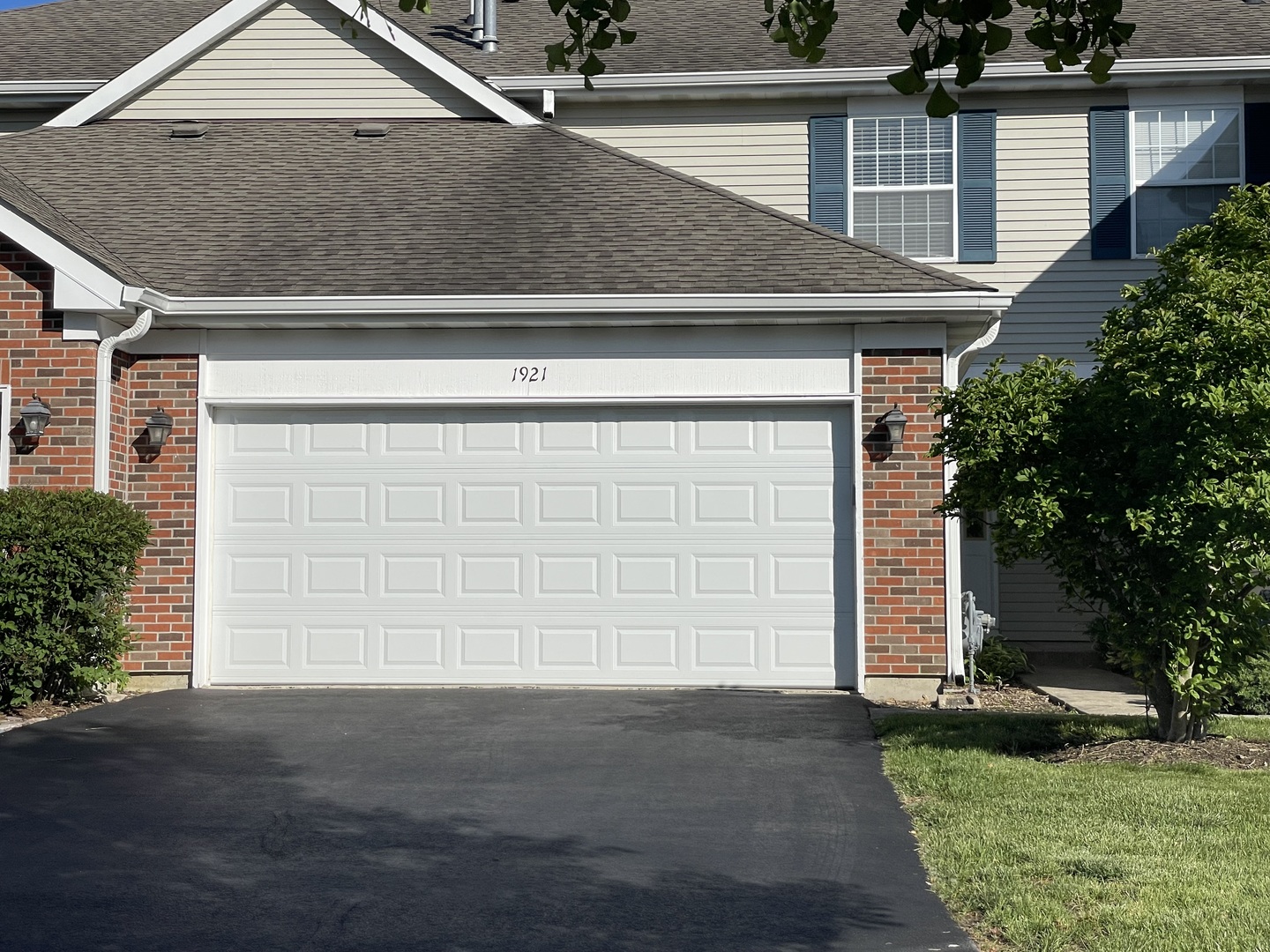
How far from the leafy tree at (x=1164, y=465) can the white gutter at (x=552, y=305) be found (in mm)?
2272

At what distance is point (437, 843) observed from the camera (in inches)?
243

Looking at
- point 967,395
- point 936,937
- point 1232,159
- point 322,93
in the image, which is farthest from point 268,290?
point 1232,159

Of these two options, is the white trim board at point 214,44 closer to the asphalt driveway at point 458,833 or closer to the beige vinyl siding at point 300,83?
the beige vinyl siding at point 300,83

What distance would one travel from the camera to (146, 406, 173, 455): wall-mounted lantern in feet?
36.7

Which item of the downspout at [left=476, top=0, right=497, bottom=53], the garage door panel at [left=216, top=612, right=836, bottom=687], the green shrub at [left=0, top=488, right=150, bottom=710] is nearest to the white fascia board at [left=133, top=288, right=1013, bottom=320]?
the green shrub at [left=0, top=488, right=150, bottom=710]

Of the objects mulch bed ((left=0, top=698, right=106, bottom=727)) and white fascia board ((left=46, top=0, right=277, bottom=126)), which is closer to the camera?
mulch bed ((left=0, top=698, right=106, bottom=727))

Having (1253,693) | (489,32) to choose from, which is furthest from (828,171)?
(1253,693)

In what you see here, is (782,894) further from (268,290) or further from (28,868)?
(268,290)

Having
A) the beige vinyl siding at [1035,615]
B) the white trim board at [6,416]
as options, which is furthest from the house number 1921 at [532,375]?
the beige vinyl siding at [1035,615]

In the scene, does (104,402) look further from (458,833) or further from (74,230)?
(458,833)

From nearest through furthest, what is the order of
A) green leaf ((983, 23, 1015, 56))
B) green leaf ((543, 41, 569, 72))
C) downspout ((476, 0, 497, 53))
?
green leaf ((983, 23, 1015, 56)), green leaf ((543, 41, 569, 72)), downspout ((476, 0, 497, 53))

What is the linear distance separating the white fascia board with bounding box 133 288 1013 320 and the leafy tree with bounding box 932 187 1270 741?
7.47ft

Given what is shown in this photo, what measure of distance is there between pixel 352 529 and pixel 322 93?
5.81m

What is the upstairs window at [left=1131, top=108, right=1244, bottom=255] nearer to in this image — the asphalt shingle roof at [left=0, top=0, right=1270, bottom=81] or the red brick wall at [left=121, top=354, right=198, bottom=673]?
the asphalt shingle roof at [left=0, top=0, right=1270, bottom=81]
